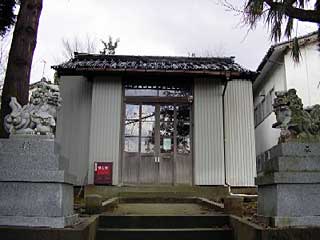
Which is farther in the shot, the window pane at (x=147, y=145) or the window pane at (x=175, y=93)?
the window pane at (x=175, y=93)

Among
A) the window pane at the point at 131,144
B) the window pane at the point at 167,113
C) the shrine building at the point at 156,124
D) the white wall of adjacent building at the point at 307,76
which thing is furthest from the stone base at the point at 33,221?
the white wall of adjacent building at the point at 307,76

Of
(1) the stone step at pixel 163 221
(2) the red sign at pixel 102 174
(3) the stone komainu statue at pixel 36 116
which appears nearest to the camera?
(3) the stone komainu statue at pixel 36 116

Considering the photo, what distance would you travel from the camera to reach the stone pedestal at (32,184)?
169 inches

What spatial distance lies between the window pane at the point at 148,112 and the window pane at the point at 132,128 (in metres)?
0.30

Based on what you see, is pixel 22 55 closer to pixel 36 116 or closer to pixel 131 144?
pixel 36 116

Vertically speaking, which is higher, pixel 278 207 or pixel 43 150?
pixel 43 150

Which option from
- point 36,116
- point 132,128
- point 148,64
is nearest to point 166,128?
point 132,128

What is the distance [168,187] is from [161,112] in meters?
2.57

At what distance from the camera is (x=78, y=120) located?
11.7 metres

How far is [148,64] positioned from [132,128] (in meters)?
2.25

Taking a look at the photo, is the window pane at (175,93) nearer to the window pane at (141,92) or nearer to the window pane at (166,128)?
the window pane at (141,92)

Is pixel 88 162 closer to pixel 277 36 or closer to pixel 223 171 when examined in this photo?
pixel 223 171

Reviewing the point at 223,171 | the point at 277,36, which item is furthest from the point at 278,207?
the point at 223,171

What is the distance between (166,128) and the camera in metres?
11.5
